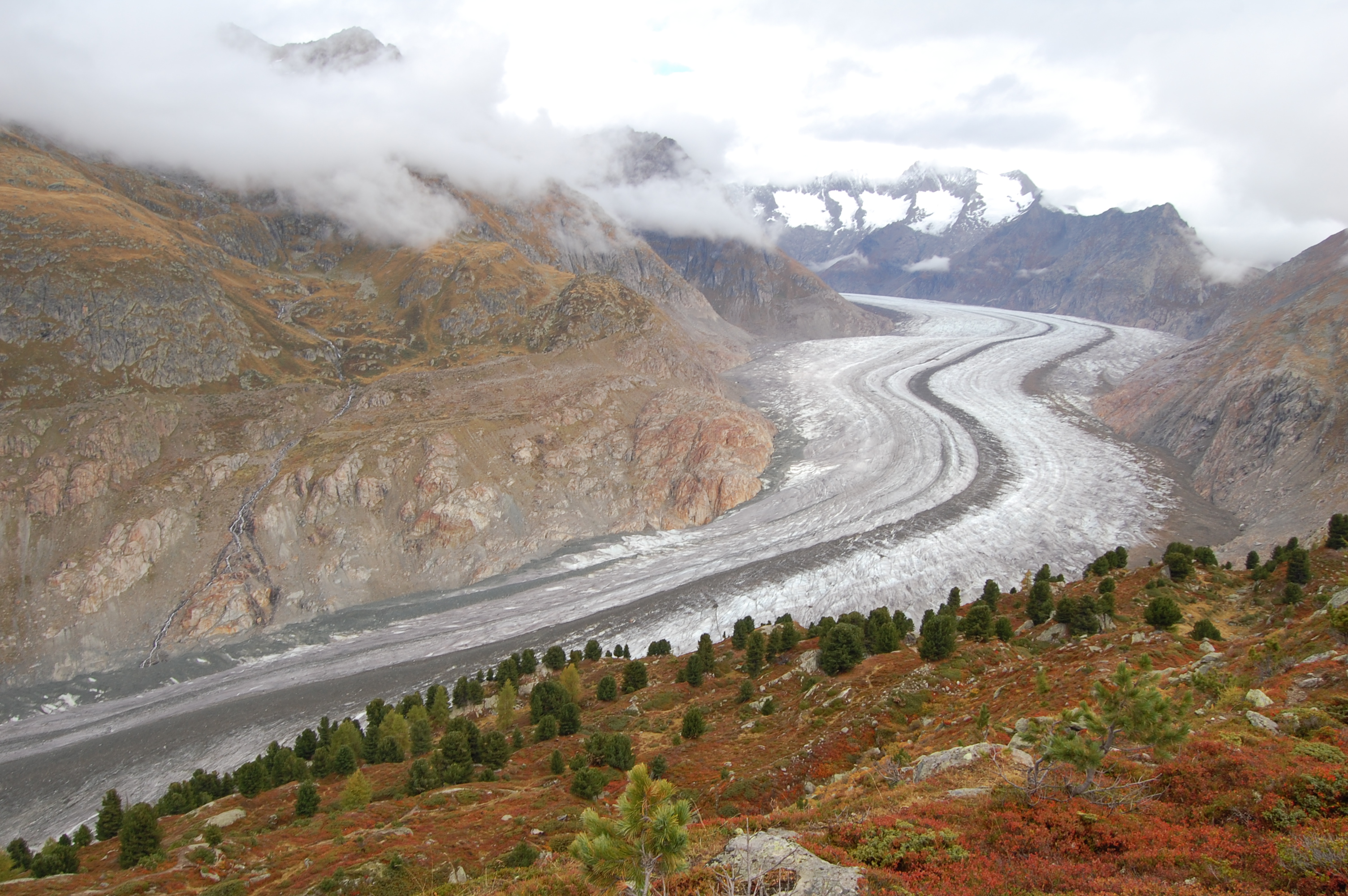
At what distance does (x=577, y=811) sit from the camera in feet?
74.4

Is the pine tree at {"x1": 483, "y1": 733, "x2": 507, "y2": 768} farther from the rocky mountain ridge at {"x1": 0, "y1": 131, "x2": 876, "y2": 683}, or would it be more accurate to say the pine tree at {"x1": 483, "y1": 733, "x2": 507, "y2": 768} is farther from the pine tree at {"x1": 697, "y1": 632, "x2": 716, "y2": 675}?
the rocky mountain ridge at {"x1": 0, "y1": 131, "x2": 876, "y2": 683}

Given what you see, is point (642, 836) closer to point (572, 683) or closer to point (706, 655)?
point (572, 683)

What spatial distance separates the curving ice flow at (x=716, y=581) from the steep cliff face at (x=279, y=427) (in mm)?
6215

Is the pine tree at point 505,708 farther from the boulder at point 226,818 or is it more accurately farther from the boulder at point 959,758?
the boulder at point 959,758

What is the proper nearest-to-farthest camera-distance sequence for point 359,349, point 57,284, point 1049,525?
point 1049,525
point 57,284
point 359,349

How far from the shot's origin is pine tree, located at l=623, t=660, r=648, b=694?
4097 cm

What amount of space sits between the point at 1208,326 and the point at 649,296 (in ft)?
544

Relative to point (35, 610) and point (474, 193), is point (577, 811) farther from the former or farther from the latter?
point (474, 193)

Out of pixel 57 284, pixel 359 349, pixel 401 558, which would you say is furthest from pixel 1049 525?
pixel 57 284

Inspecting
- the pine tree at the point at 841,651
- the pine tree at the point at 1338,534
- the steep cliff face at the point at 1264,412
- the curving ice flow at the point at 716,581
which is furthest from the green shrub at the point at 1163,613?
the steep cliff face at the point at 1264,412

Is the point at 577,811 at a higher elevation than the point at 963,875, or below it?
below

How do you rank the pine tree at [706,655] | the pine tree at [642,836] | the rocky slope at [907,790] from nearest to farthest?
1. the pine tree at [642,836]
2. the rocky slope at [907,790]
3. the pine tree at [706,655]

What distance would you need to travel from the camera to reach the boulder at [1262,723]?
15.0m

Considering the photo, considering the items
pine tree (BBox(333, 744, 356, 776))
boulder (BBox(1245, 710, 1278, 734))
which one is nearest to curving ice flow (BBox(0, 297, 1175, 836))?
pine tree (BBox(333, 744, 356, 776))
